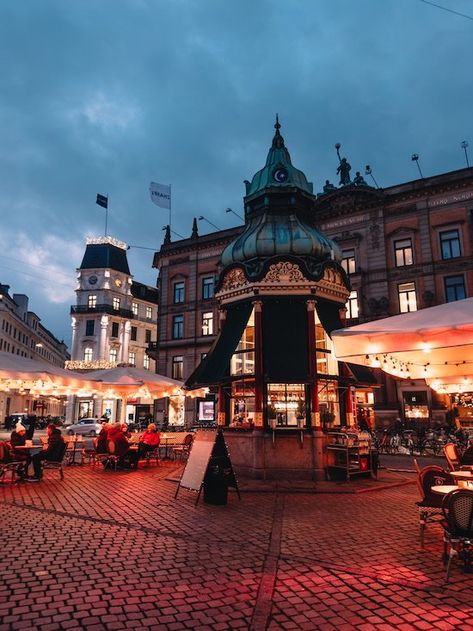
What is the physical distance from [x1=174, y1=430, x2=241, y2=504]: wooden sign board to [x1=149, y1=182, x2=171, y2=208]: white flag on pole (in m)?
33.5

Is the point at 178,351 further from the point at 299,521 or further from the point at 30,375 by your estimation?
the point at 299,521

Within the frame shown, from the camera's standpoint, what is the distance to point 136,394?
68.6 feet

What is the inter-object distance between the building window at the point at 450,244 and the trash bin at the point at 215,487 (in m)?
28.3

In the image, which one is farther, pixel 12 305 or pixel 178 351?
pixel 12 305

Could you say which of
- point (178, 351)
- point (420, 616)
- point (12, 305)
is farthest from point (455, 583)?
point (12, 305)

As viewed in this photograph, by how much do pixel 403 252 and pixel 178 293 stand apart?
873 inches

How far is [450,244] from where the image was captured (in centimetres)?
3316

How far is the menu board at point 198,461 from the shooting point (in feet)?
34.3

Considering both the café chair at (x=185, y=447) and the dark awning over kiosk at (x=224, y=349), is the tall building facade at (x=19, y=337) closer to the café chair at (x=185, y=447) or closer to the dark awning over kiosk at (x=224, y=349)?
the café chair at (x=185, y=447)

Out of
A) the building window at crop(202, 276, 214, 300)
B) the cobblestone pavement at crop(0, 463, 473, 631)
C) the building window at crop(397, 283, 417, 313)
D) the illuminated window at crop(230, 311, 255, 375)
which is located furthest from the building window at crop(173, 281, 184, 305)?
the cobblestone pavement at crop(0, 463, 473, 631)

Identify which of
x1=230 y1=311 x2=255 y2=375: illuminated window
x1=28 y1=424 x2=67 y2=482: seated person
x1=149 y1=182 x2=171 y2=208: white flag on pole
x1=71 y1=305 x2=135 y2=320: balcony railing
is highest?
x1=149 y1=182 x2=171 y2=208: white flag on pole

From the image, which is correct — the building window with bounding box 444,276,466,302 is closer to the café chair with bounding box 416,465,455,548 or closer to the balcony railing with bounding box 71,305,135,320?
the café chair with bounding box 416,465,455,548

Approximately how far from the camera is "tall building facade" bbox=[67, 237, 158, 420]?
62.9 meters

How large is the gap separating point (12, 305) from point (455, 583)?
75290 millimetres
